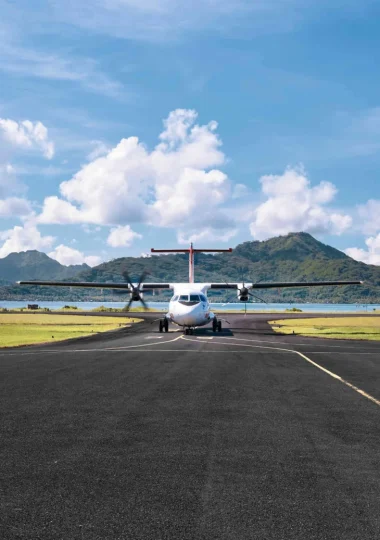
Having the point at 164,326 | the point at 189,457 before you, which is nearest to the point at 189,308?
the point at 164,326

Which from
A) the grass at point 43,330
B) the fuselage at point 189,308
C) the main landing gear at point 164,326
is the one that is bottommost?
the grass at point 43,330

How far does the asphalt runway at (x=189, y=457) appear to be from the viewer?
5520 mm

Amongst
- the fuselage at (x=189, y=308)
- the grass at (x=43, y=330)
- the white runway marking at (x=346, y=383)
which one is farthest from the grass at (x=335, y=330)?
the white runway marking at (x=346, y=383)

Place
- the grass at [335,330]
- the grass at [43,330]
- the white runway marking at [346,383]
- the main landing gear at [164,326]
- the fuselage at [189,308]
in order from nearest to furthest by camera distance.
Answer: the white runway marking at [346,383] < the grass at [43,330] < the fuselage at [189,308] < the grass at [335,330] < the main landing gear at [164,326]

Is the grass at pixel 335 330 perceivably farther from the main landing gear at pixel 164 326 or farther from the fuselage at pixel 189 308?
the main landing gear at pixel 164 326

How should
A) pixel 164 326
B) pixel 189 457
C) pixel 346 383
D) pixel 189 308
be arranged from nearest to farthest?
pixel 189 457 → pixel 346 383 → pixel 189 308 → pixel 164 326

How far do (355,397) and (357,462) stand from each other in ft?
19.6

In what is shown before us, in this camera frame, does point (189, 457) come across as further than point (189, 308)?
No

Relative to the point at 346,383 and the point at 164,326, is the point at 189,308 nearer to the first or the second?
the point at 164,326

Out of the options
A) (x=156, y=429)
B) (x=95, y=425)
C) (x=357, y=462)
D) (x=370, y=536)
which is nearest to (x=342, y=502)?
(x=370, y=536)

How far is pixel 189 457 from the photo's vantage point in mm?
7930

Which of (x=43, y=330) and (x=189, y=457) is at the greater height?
(x=189, y=457)

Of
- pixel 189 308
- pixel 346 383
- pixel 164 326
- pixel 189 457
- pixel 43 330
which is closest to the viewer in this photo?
pixel 189 457

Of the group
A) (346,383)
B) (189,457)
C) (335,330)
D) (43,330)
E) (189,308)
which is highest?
(189,308)
